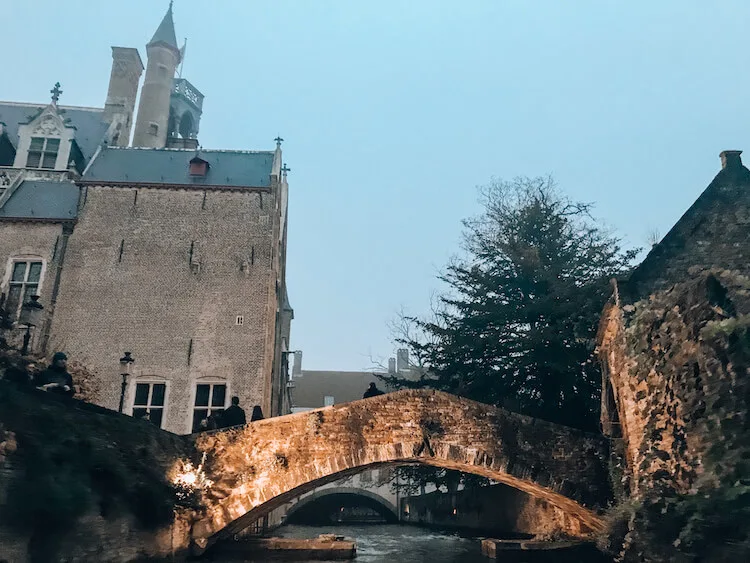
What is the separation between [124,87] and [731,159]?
2341 centimetres

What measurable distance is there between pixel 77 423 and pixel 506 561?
916 cm

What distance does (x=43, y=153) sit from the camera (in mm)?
21141

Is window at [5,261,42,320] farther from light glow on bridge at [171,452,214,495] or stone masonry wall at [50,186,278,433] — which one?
light glow on bridge at [171,452,214,495]

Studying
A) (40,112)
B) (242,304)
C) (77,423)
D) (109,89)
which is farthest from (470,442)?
(109,89)

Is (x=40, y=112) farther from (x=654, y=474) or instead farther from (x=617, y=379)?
(x=654, y=474)

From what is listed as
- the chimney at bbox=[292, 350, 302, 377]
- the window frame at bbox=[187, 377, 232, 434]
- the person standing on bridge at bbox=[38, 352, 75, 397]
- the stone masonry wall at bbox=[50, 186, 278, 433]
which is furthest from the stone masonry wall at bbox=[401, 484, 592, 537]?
the chimney at bbox=[292, 350, 302, 377]

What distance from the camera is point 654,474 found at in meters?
10.5

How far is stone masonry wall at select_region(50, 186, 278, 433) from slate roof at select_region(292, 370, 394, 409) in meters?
27.3

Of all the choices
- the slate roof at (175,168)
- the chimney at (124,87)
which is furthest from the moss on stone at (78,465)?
the chimney at (124,87)

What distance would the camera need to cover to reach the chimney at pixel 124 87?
2462 centimetres

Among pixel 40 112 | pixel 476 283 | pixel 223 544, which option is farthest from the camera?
pixel 40 112

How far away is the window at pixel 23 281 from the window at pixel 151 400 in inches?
172

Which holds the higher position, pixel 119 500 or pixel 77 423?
pixel 77 423

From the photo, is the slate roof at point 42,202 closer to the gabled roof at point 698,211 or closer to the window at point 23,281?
the window at point 23,281
